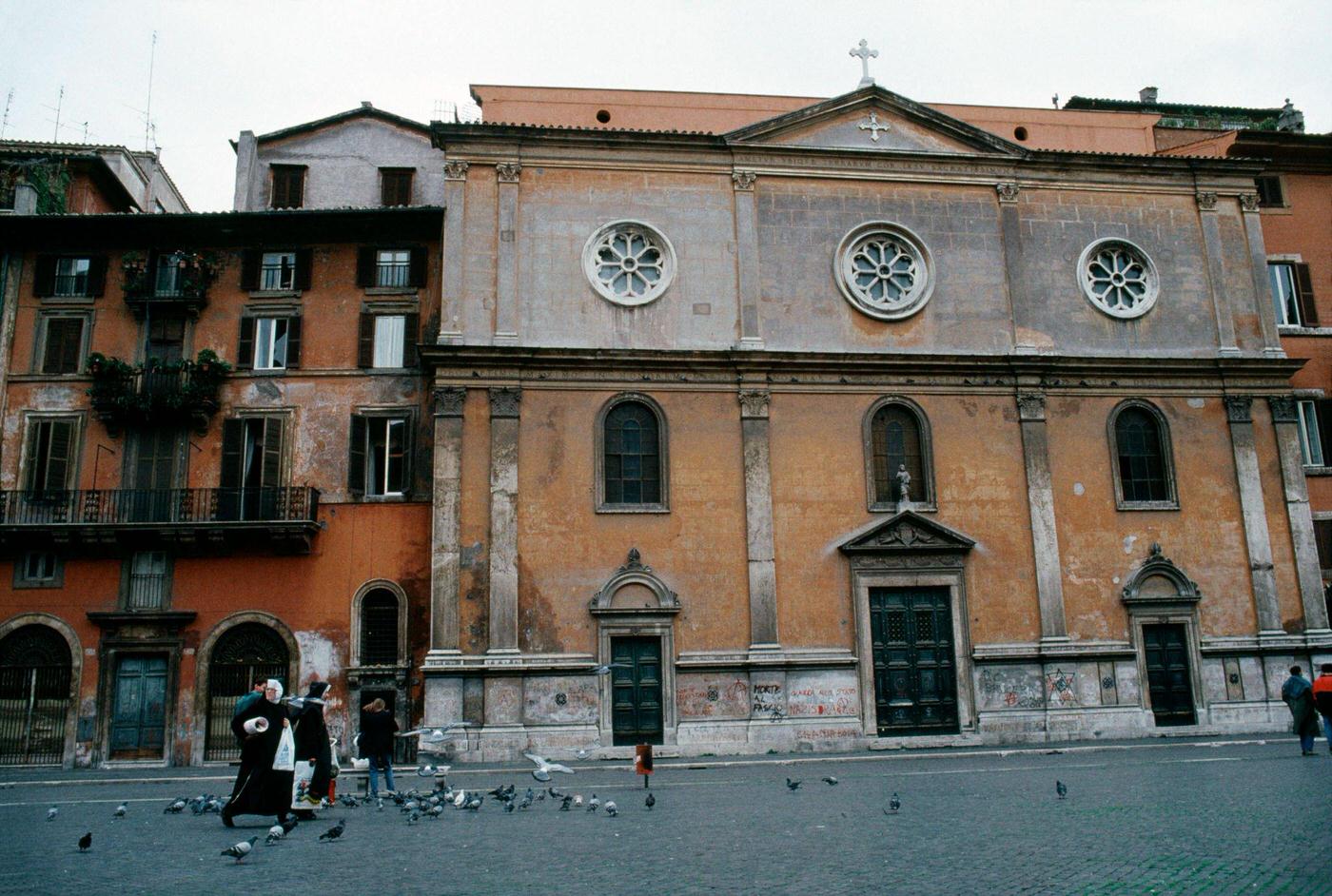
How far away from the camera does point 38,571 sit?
2423 cm

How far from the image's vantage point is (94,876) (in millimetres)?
9031

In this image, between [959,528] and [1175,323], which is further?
[1175,323]

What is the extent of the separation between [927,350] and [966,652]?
6955 mm

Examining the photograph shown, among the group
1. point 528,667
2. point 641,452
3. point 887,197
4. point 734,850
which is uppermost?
point 887,197

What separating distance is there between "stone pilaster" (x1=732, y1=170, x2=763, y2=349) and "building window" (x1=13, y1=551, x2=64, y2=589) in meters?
15.8

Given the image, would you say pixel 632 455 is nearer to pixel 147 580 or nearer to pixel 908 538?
pixel 908 538

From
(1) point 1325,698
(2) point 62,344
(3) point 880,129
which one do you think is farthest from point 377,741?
(3) point 880,129

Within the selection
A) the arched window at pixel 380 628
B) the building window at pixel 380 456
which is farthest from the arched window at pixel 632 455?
the arched window at pixel 380 628

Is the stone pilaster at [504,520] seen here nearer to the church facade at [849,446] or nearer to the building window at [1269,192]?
the church facade at [849,446]

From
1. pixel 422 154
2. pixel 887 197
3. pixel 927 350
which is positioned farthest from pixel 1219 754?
pixel 422 154

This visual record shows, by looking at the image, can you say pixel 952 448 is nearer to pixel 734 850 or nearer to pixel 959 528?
pixel 959 528

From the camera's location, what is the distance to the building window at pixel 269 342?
2566cm

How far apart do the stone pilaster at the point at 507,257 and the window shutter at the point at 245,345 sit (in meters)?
6.14

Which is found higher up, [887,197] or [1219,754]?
[887,197]
